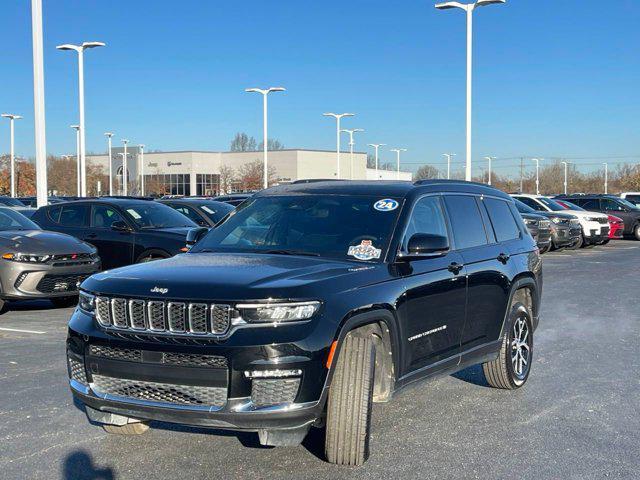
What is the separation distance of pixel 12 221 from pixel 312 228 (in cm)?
790

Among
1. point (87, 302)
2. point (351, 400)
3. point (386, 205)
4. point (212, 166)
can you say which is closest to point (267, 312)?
point (351, 400)

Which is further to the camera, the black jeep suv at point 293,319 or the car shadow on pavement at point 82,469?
the car shadow on pavement at point 82,469

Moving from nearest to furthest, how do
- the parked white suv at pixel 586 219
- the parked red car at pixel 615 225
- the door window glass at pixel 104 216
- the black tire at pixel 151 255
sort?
the black tire at pixel 151 255
the door window glass at pixel 104 216
the parked white suv at pixel 586 219
the parked red car at pixel 615 225

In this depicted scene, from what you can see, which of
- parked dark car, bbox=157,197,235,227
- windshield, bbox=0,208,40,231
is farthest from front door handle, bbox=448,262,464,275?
parked dark car, bbox=157,197,235,227

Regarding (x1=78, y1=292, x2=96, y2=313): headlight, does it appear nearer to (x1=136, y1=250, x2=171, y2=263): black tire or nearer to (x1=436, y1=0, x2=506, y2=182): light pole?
(x1=136, y1=250, x2=171, y2=263): black tire

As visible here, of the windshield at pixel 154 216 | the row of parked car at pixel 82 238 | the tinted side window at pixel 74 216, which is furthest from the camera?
the tinted side window at pixel 74 216

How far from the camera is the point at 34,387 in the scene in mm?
6723

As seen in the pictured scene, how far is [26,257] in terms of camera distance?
10852 millimetres

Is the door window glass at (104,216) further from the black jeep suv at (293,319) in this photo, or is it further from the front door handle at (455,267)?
the front door handle at (455,267)

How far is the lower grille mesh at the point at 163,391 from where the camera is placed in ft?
14.2

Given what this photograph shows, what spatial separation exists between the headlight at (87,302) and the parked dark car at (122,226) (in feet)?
25.4

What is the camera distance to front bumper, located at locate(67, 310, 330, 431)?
4285mm

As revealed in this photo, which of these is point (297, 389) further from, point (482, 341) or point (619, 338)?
point (619, 338)

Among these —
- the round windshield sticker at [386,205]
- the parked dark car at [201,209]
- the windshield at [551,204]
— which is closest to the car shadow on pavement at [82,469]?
the round windshield sticker at [386,205]
